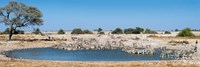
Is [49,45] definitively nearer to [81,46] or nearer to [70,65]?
[81,46]

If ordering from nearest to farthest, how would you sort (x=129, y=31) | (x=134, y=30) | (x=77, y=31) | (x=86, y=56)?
(x=86, y=56) < (x=77, y=31) < (x=129, y=31) < (x=134, y=30)

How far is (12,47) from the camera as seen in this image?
80.1 meters

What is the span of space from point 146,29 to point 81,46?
111666 millimetres

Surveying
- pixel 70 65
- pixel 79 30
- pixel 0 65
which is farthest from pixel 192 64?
pixel 79 30

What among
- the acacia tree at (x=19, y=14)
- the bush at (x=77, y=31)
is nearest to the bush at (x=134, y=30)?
the bush at (x=77, y=31)

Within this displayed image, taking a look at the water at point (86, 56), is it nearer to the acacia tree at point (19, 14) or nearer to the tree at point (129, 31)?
the acacia tree at point (19, 14)

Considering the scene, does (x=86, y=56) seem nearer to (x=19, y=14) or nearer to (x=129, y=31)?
(x=19, y=14)

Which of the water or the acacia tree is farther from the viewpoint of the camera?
the acacia tree

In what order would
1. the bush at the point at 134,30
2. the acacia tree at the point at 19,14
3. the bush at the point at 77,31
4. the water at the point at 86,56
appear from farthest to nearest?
the bush at the point at 134,30, the bush at the point at 77,31, the acacia tree at the point at 19,14, the water at the point at 86,56

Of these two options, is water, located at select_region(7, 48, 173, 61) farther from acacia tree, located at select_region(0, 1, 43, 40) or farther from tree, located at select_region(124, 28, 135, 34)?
tree, located at select_region(124, 28, 135, 34)

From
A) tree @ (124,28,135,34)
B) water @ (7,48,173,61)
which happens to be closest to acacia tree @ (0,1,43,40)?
water @ (7,48,173,61)

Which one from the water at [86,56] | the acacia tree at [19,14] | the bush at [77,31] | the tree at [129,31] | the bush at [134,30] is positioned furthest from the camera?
the bush at [134,30]

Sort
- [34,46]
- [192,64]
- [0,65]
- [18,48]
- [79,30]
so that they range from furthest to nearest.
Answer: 1. [79,30]
2. [34,46]
3. [18,48]
4. [192,64]
5. [0,65]

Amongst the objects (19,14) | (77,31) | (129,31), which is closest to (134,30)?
(129,31)
